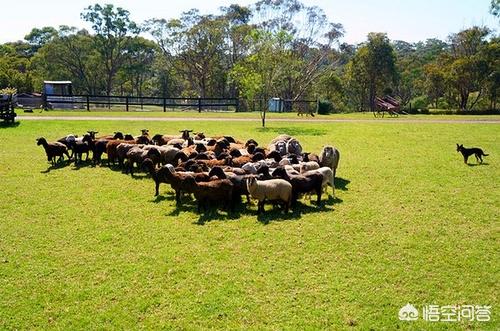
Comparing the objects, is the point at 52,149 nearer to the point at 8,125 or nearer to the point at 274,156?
the point at 274,156

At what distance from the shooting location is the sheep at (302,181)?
1033cm

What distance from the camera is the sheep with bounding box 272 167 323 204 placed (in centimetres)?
1033

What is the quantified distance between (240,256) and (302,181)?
3316mm

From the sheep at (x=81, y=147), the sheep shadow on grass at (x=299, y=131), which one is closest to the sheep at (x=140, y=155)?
the sheep at (x=81, y=147)

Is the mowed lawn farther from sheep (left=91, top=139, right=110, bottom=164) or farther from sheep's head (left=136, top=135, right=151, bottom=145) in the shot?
sheep's head (left=136, top=135, right=151, bottom=145)

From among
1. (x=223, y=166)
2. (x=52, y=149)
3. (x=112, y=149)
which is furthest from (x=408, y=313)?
(x=52, y=149)

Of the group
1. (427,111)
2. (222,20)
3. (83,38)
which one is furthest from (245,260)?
(83,38)

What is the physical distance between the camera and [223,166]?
1208cm

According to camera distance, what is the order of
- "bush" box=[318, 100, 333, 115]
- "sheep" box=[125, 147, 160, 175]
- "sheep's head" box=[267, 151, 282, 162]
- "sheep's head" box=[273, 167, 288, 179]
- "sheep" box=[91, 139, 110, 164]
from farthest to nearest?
1. "bush" box=[318, 100, 333, 115]
2. "sheep" box=[91, 139, 110, 164]
3. "sheep" box=[125, 147, 160, 175]
4. "sheep's head" box=[267, 151, 282, 162]
5. "sheep's head" box=[273, 167, 288, 179]

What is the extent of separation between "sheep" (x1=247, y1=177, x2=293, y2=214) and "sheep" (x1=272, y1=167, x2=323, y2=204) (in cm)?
41

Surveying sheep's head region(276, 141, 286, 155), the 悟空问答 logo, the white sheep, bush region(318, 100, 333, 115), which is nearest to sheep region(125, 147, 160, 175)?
the white sheep

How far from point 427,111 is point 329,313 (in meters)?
49.5

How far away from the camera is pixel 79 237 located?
8.52 m

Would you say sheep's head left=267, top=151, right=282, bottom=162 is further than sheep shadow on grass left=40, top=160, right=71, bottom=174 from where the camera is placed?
No
